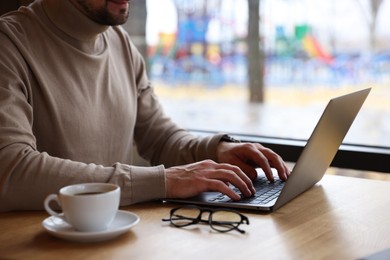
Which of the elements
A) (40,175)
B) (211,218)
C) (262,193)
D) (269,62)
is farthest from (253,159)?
(269,62)

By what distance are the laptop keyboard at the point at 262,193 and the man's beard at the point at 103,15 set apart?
589 millimetres

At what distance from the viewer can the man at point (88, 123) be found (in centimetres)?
150

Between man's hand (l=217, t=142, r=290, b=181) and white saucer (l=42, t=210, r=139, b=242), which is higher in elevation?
white saucer (l=42, t=210, r=139, b=242)

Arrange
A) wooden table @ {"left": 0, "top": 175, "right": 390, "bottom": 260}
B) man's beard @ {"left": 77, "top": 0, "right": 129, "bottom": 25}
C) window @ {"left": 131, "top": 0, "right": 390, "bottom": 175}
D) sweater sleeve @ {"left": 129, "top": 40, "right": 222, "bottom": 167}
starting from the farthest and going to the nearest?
window @ {"left": 131, "top": 0, "right": 390, "bottom": 175}
sweater sleeve @ {"left": 129, "top": 40, "right": 222, "bottom": 167}
man's beard @ {"left": 77, "top": 0, "right": 129, "bottom": 25}
wooden table @ {"left": 0, "top": 175, "right": 390, "bottom": 260}

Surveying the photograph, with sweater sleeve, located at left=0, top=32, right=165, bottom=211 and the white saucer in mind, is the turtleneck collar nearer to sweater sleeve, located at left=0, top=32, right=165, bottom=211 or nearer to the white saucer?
sweater sleeve, located at left=0, top=32, right=165, bottom=211

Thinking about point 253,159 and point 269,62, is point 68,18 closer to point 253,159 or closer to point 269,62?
point 253,159

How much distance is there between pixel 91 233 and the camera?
1.23 m

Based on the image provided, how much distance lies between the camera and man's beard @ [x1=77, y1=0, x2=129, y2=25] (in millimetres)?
1889

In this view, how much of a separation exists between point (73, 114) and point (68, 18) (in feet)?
0.89

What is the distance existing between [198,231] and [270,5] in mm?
1467

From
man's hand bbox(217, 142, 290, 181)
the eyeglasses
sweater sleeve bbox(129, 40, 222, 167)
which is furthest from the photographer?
sweater sleeve bbox(129, 40, 222, 167)

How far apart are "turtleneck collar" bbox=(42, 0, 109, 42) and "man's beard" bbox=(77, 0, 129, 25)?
18mm

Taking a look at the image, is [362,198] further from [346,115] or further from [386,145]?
[386,145]

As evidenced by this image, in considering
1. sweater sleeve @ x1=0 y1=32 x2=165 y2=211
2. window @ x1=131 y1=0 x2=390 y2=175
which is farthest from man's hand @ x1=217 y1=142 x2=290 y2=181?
window @ x1=131 y1=0 x2=390 y2=175
